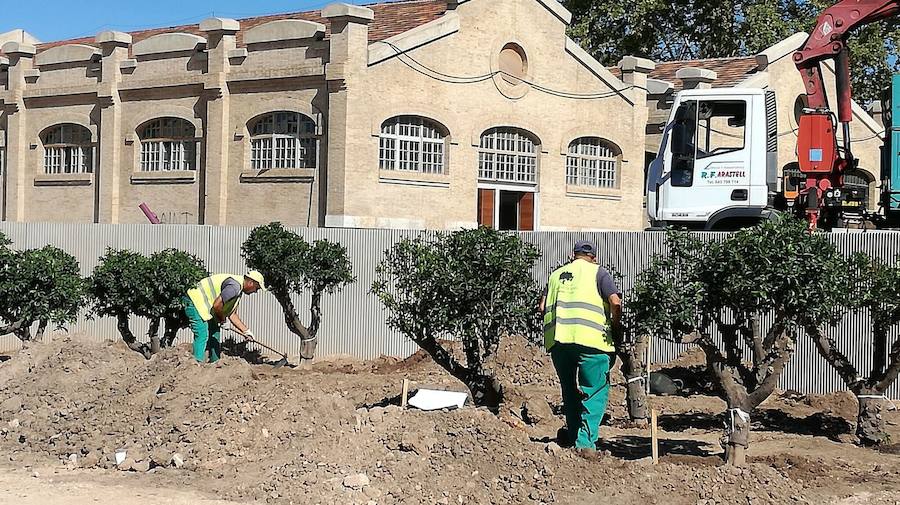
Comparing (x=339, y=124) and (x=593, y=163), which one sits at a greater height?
(x=339, y=124)

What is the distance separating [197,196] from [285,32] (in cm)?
460

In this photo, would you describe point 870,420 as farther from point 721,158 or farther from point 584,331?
point 721,158

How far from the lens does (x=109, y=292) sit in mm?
15609

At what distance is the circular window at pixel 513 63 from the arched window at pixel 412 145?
234 centimetres

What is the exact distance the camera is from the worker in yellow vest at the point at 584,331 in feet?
31.8

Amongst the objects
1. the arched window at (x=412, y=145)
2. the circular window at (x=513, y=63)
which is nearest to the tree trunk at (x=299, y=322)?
the arched window at (x=412, y=145)

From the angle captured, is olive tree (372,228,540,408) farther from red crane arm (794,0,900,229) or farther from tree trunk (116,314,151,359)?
red crane arm (794,0,900,229)

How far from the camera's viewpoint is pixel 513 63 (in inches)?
1120

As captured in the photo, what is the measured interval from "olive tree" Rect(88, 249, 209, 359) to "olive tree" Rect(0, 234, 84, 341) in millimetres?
411

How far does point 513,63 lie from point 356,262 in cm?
1149

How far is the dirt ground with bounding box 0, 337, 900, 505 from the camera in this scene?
8.80 metres

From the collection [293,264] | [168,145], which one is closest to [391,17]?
[168,145]

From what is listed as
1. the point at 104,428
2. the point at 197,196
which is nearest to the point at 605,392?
the point at 104,428

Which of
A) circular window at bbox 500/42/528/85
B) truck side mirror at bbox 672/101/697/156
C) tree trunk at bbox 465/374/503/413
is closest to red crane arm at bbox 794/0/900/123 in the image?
truck side mirror at bbox 672/101/697/156
